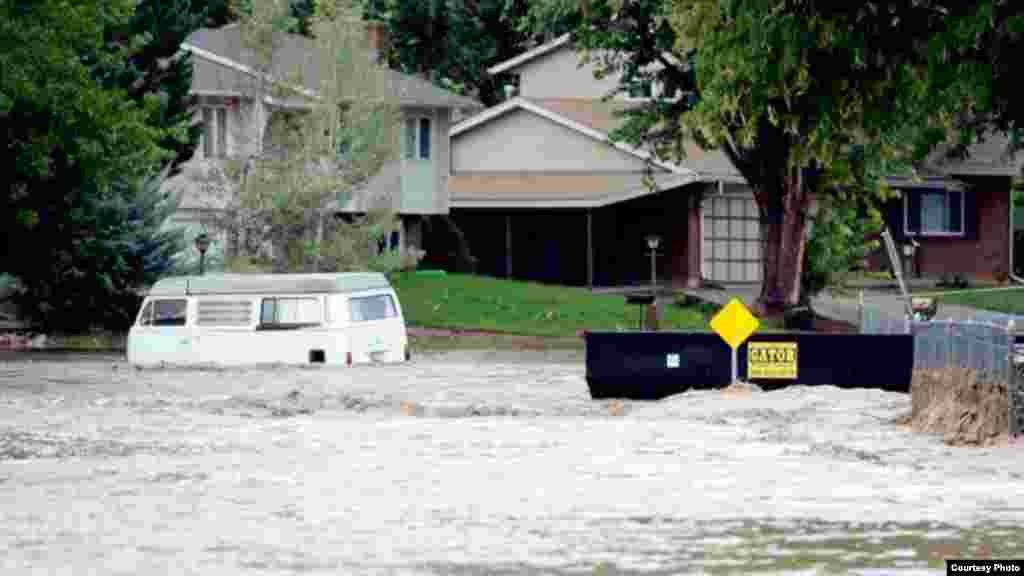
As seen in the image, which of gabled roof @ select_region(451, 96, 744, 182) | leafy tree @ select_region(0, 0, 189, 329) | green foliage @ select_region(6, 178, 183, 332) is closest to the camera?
→ leafy tree @ select_region(0, 0, 189, 329)

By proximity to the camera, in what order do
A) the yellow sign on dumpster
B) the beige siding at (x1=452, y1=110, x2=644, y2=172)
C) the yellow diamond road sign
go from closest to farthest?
the yellow diamond road sign → the yellow sign on dumpster → the beige siding at (x1=452, y1=110, x2=644, y2=172)

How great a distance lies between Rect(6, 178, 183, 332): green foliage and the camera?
2196 inches

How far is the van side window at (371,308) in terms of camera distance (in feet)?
153

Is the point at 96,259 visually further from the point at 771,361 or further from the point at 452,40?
the point at 452,40

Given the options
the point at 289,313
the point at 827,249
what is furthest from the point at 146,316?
the point at 827,249

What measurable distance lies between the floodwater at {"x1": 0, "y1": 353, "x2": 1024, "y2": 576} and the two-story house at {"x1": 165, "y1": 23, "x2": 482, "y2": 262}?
1829cm

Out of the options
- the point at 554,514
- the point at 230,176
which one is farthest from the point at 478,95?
the point at 554,514

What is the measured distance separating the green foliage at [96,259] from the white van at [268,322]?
879cm

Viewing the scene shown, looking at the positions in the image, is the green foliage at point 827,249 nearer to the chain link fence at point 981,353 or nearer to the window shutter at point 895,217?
the window shutter at point 895,217

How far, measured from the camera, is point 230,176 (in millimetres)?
58031

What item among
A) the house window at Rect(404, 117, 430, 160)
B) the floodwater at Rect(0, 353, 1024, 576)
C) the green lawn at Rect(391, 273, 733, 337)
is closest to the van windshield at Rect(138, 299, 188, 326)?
the floodwater at Rect(0, 353, 1024, 576)

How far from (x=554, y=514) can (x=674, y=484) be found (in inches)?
124

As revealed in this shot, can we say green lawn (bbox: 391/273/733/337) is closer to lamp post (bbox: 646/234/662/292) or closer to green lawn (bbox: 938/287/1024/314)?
lamp post (bbox: 646/234/662/292)

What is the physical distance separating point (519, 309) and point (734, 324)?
25.3 m
